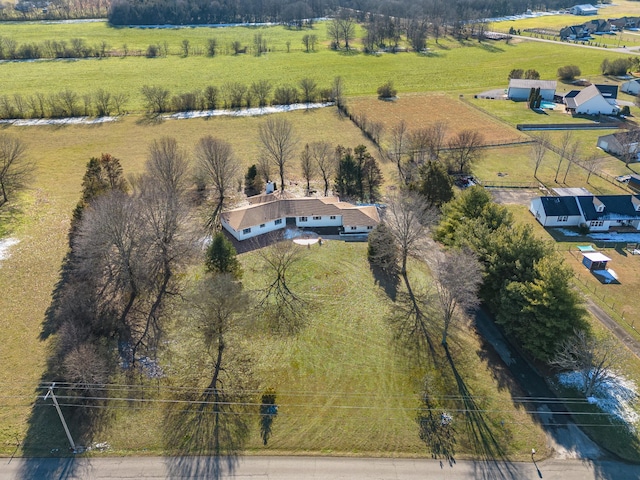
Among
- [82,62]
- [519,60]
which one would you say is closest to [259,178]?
[82,62]

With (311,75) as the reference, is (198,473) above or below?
below

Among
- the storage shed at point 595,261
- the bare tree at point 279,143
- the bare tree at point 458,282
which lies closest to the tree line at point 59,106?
the bare tree at point 279,143

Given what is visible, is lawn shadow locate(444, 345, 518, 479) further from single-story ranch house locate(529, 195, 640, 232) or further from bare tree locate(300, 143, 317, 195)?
bare tree locate(300, 143, 317, 195)

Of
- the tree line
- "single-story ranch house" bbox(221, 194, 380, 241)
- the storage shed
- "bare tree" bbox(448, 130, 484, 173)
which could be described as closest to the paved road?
the storage shed

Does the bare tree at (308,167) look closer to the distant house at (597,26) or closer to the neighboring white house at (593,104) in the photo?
the neighboring white house at (593,104)

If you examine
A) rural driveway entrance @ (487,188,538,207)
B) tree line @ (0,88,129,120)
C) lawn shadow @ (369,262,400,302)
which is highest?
tree line @ (0,88,129,120)

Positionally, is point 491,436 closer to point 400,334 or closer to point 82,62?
point 400,334
